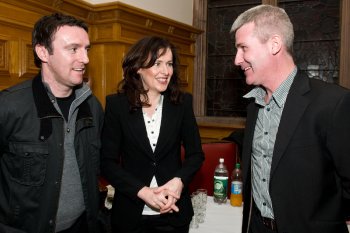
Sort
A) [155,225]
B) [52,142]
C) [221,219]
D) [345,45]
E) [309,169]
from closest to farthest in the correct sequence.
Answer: [309,169]
[52,142]
[155,225]
[221,219]
[345,45]

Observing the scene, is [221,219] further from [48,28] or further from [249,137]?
[48,28]

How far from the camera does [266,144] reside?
1.63 m

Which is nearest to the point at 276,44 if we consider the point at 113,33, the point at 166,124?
the point at 166,124

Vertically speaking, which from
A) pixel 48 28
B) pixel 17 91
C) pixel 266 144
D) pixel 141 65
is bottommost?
pixel 266 144

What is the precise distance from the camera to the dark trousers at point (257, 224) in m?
1.69

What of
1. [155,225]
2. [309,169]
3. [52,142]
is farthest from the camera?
[155,225]

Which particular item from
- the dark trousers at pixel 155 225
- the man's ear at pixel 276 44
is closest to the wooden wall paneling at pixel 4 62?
the dark trousers at pixel 155 225

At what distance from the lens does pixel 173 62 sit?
2082 millimetres

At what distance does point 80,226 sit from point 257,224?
89 centimetres

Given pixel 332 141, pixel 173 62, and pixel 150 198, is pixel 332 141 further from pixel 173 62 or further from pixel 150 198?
pixel 173 62

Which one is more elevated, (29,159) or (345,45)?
(345,45)

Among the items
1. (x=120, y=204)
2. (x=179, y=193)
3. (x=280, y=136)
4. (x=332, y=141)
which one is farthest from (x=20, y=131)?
(x=332, y=141)

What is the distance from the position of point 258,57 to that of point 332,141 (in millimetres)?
523

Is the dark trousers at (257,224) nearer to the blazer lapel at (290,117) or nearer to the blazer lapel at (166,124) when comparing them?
the blazer lapel at (290,117)
